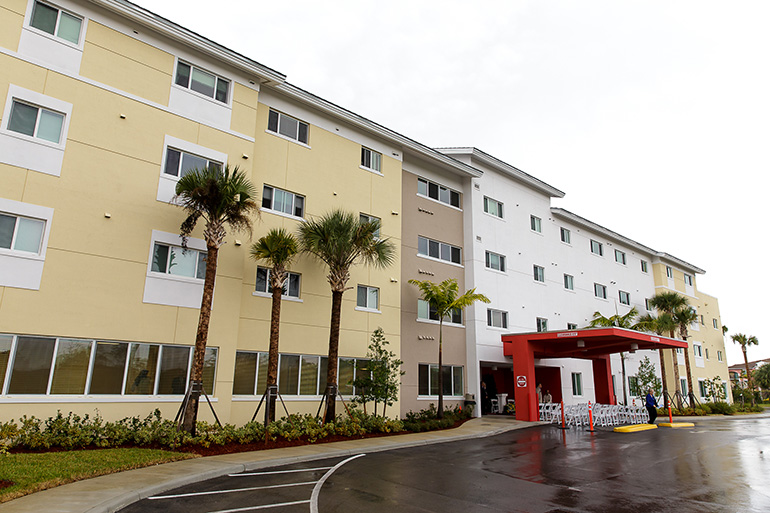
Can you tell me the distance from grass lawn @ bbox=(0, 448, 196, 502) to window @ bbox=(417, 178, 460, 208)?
18.4 meters

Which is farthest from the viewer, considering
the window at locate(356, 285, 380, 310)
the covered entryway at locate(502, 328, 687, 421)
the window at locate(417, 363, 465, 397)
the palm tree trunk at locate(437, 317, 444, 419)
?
the window at locate(417, 363, 465, 397)

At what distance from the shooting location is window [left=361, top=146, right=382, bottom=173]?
79.9 feet

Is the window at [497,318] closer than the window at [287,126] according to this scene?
Result: No

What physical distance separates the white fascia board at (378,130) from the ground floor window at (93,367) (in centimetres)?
1119

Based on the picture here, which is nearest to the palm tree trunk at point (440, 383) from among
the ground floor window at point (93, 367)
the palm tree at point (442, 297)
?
the palm tree at point (442, 297)

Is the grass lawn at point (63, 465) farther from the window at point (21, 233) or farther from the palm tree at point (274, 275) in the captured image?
the window at point (21, 233)

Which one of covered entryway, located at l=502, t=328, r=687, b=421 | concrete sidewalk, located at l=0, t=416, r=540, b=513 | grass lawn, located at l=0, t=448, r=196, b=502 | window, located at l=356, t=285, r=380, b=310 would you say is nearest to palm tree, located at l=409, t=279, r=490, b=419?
window, located at l=356, t=285, r=380, b=310

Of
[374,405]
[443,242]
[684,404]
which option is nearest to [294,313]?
[374,405]

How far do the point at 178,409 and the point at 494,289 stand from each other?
18627mm

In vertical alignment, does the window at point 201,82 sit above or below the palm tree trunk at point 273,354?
above

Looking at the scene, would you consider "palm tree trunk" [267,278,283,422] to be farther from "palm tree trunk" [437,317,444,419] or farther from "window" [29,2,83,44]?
"window" [29,2,83,44]

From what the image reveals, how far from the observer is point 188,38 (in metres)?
17.8

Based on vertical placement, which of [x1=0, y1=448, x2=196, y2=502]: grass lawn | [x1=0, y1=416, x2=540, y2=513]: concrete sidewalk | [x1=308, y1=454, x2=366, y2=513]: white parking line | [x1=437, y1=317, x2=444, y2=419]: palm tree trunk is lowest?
[x1=308, y1=454, x2=366, y2=513]: white parking line

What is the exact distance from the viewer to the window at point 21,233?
13.8m
